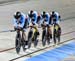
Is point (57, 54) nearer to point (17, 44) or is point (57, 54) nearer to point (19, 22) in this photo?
point (17, 44)

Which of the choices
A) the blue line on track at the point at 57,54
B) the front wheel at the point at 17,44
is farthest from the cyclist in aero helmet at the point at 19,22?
the blue line on track at the point at 57,54

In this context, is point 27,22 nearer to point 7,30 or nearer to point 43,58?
point 43,58

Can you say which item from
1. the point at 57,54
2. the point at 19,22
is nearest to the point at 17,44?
the point at 19,22

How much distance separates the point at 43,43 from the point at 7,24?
988 cm

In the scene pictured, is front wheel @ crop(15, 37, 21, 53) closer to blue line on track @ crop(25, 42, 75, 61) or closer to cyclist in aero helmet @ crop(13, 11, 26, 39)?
cyclist in aero helmet @ crop(13, 11, 26, 39)

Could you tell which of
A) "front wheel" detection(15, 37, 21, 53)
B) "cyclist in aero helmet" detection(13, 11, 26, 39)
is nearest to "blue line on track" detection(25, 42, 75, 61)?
"front wheel" detection(15, 37, 21, 53)

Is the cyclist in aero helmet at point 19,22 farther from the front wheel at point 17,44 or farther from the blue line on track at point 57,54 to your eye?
the blue line on track at point 57,54

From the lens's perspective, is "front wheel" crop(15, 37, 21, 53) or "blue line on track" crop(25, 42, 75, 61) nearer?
"blue line on track" crop(25, 42, 75, 61)

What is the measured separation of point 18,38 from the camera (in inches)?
612

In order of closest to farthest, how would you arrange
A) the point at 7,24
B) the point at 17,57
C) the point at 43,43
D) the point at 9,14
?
1. the point at 17,57
2. the point at 43,43
3. the point at 7,24
4. the point at 9,14

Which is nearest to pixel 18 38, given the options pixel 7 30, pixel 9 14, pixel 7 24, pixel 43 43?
pixel 43 43

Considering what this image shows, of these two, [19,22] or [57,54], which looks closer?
[19,22]

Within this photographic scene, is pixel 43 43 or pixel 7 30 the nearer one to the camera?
pixel 43 43

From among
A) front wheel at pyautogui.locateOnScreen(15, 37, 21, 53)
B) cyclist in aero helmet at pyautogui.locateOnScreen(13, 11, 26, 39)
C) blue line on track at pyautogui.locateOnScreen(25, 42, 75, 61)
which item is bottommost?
blue line on track at pyautogui.locateOnScreen(25, 42, 75, 61)
